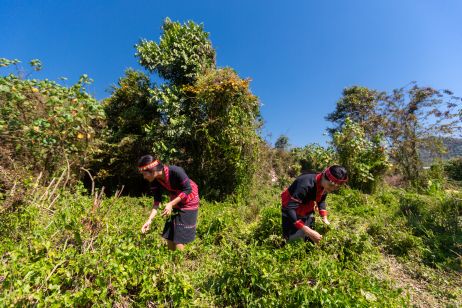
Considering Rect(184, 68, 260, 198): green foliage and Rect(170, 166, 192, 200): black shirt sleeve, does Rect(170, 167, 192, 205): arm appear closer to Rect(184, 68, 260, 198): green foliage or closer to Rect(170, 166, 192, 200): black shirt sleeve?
Rect(170, 166, 192, 200): black shirt sleeve

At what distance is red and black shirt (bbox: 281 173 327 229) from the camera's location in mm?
2965

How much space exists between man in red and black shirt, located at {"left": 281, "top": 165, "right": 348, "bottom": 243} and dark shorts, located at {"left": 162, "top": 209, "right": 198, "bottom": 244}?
4.16 ft

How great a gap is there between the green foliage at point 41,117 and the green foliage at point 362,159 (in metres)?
7.36

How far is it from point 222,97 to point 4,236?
5351 millimetres

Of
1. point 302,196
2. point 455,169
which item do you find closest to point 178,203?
point 302,196

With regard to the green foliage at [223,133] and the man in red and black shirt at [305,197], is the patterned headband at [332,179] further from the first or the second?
the green foliage at [223,133]

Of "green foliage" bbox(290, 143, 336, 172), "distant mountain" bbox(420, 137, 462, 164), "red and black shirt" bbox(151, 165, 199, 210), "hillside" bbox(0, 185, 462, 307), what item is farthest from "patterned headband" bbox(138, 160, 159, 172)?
"distant mountain" bbox(420, 137, 462, 164)

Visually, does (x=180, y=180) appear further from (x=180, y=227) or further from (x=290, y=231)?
(x=290, y=231)

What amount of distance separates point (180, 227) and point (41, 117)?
13.7ft

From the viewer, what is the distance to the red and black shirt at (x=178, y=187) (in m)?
3.32

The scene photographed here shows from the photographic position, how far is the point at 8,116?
4.88 meters

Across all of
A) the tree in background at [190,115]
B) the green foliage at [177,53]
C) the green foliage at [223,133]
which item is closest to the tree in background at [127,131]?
the tree in background at [190,115]

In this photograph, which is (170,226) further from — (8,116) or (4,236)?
(8,116)

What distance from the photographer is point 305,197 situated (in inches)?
121
